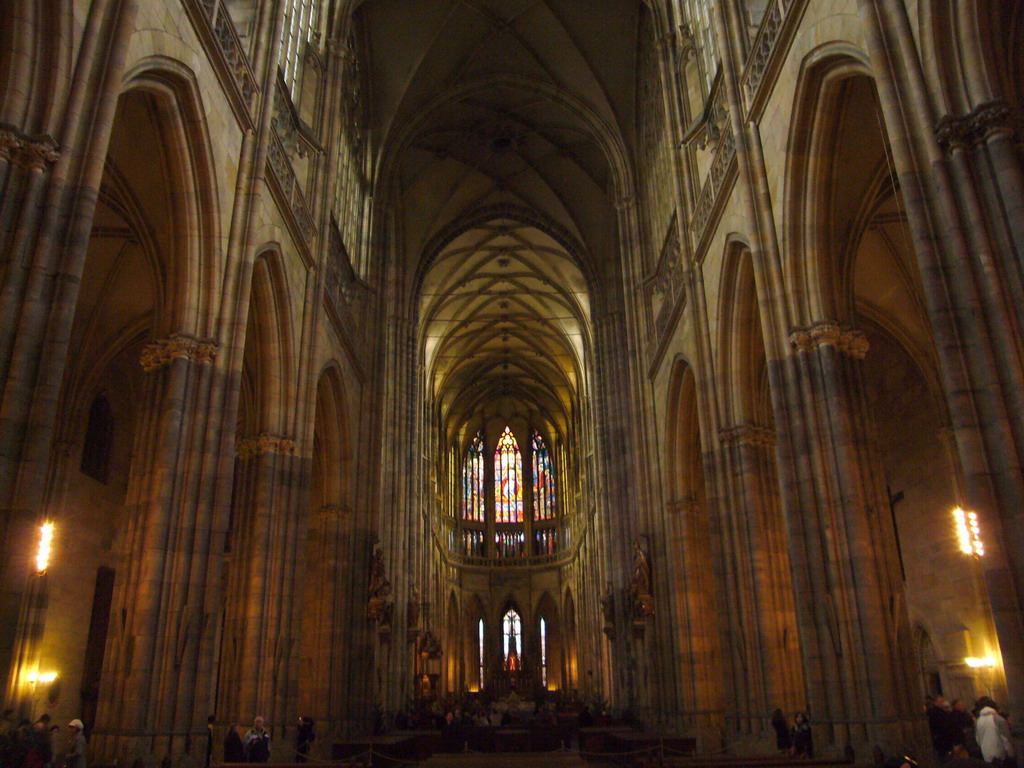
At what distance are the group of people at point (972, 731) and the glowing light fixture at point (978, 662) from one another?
692 cm

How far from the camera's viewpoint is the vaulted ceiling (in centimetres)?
2523

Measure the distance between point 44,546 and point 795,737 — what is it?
1528 centimetres

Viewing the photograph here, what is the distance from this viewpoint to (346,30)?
67.7 feet

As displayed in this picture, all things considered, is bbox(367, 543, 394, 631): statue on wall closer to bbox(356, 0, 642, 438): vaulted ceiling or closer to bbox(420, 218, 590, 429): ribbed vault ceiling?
bbox(356, 0, 642, 438): vaulted ceiling

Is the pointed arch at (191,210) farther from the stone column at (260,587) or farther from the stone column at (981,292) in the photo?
the stone column at (981,292)

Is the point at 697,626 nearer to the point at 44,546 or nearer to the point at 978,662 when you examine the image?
the point at 978,662

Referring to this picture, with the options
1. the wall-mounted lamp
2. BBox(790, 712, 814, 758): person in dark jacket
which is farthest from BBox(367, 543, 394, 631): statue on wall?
BBox(790, 712, 814, 758): person in dark jacket

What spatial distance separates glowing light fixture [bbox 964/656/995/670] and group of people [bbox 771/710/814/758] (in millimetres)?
6269

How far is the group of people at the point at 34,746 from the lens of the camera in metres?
7.32

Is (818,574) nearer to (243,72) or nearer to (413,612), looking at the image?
(243,72)

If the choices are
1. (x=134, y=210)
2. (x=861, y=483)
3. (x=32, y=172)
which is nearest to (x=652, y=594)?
(x=861, y=483)

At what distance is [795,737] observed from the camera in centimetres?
1204

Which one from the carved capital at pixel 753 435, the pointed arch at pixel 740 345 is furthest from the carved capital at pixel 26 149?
the carved capital at pixel 753 435

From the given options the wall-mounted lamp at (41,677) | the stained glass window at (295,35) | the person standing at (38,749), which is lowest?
the person standing at (38,749)
